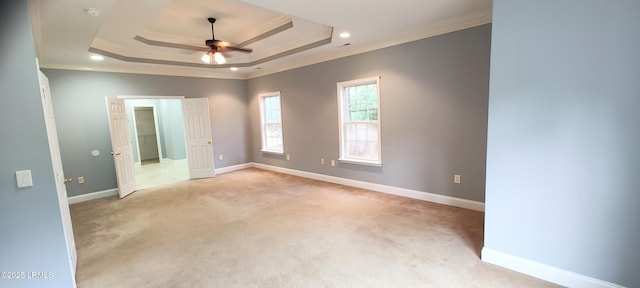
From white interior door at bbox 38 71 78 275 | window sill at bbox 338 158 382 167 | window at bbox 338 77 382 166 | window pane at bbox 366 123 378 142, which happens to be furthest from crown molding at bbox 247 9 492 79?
white interior door at bbox 38 71 78 275

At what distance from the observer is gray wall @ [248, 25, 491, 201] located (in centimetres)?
344

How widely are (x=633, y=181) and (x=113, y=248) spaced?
463 centimetres

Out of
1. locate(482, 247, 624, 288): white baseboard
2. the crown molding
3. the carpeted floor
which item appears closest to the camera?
locate(482, 247, 624, 288): white baseboard

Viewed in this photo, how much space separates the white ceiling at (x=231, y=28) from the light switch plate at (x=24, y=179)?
5.09ft

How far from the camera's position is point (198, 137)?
20.2 feet

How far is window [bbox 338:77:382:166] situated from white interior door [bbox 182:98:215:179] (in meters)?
3.29

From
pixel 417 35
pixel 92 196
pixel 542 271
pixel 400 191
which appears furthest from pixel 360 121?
pixel 92 196

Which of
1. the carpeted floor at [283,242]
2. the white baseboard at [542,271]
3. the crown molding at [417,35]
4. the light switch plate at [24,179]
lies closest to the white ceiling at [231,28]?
the crown molding at [417,35]

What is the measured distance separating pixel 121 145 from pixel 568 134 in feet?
20.8

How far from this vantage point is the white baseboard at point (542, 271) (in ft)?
6.47

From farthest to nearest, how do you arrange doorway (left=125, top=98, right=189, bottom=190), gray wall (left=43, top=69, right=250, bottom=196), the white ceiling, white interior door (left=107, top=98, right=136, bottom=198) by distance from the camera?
doorway (left=125, top=98, right=189, bottom=190) < white interior door (left=107, top=98, right=136, bottom=198) < gray wall (left=43, top=69, right=250, bottom=196) < the white ceiling

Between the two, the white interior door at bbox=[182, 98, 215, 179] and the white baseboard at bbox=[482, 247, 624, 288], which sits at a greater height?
the white interior door at bbox=[182, 98, 215, 179]

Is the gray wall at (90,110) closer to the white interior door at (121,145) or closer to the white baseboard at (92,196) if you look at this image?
the white baseboard at (92,196)

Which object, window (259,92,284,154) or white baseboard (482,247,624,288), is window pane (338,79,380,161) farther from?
white baseboard (482,247,624,288)
